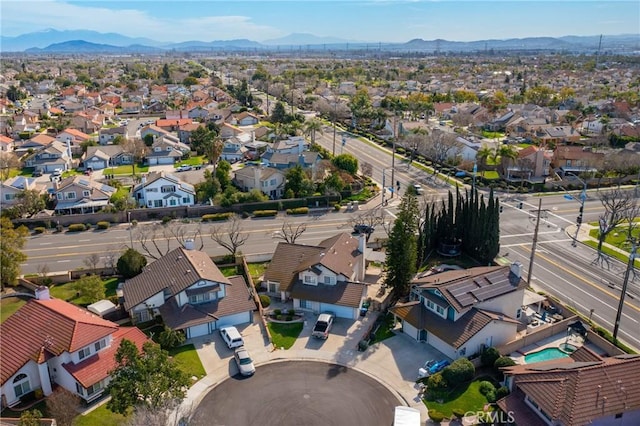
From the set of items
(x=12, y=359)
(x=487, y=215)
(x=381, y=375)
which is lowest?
(x=381, y=375)

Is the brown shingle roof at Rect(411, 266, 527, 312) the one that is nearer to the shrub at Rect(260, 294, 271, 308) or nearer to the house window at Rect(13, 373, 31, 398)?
the shrub at Rect(260, 294, 271, 308)

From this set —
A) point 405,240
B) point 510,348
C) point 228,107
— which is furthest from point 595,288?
point 228,107

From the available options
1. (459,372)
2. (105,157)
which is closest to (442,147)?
(105,157)

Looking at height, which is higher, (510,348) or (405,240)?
(405,240)

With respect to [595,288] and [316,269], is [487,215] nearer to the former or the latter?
[595,288]

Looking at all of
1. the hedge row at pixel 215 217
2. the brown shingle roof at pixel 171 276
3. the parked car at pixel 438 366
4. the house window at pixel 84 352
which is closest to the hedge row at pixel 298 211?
the hedge row at pixel 215 217

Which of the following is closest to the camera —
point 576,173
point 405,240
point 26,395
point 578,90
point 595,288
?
point 26,395
